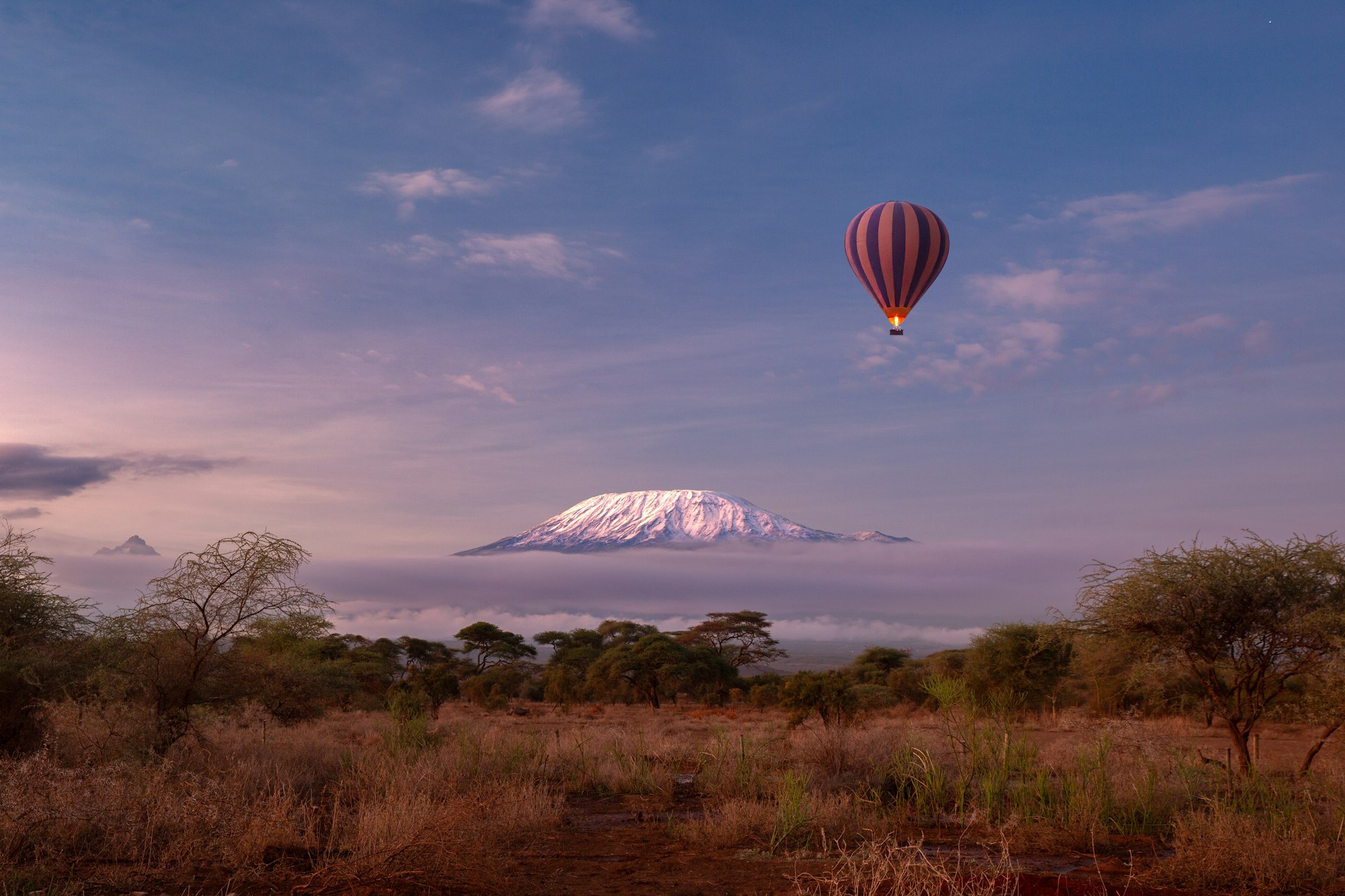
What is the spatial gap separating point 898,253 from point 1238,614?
17.4m

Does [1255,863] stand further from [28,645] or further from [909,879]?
[28,645]

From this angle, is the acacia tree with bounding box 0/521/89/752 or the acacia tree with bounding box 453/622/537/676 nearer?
the acacia tree with bounding box 0/521/89/752

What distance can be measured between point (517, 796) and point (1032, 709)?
28098mm

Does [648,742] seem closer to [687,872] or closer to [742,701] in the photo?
[687,872]

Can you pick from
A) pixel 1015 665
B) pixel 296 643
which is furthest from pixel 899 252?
pixel 296 643

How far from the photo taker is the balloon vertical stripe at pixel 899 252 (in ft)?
90.8

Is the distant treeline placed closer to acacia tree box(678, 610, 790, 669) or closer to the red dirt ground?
the red dirt ground

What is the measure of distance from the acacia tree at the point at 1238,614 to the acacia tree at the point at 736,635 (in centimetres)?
5125

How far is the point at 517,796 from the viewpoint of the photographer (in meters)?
10.9

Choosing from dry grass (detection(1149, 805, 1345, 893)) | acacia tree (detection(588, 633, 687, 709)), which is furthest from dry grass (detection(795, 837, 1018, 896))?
Answer: acacia tree (detection(588, 633, 687, 709))


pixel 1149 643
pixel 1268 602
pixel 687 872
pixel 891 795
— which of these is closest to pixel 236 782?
pixel 687 872

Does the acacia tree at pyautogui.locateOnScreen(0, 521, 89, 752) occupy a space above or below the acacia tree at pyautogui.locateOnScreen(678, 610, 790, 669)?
above

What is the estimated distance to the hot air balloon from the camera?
1090 inches

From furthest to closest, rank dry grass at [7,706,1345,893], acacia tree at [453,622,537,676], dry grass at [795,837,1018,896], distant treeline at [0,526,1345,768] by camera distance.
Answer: acacia tree at [453,622,537,676] < distant treeline at [0,526,1345,768] < dry grass at [7,706,1345,893] < dry grass at [795,837,1018,896]
